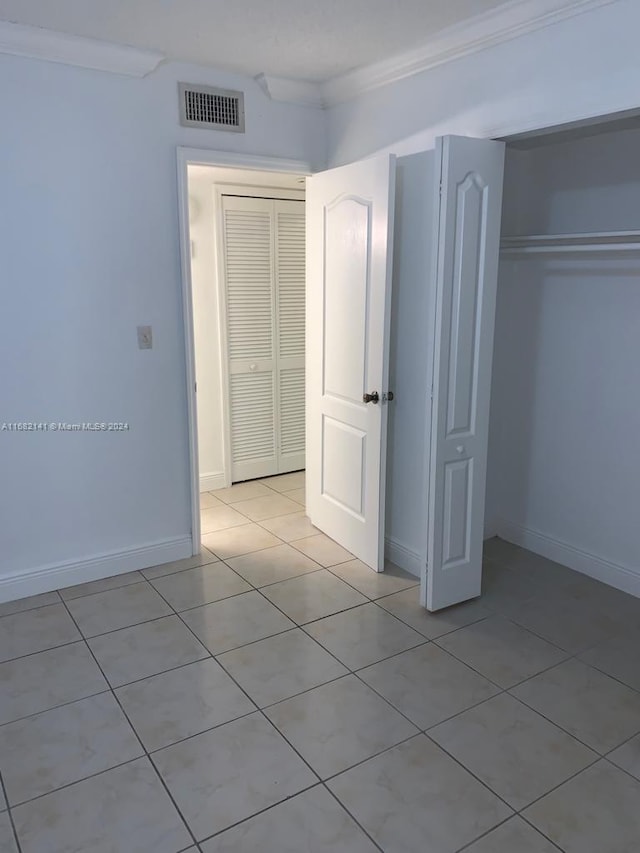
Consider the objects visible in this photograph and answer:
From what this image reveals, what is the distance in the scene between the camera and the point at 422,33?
8.88 feet

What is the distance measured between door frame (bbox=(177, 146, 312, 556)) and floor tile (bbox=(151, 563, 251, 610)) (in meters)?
0.24

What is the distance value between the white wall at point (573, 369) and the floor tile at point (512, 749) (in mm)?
1228

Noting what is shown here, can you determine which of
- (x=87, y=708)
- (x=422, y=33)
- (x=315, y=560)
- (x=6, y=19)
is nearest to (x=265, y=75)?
(x=422, y=33)

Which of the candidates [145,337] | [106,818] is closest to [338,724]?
[106,818]

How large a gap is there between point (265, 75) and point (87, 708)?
3.00m

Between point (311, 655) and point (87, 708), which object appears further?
point (311, 655)

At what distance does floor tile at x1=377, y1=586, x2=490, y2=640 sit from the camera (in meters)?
2.90

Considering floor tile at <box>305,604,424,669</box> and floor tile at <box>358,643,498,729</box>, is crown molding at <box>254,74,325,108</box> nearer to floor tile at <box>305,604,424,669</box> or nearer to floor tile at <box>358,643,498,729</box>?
floor tile at <box>305,604,424,669</box>

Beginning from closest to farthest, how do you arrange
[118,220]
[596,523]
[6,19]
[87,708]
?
1. [87,708]
2. [6,19]
3. [118,220]
4. [596,523]

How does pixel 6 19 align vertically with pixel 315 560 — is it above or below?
above

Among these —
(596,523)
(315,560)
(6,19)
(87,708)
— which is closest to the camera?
(87,708)

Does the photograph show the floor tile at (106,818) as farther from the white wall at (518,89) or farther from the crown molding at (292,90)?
the crown molding at (292,90)

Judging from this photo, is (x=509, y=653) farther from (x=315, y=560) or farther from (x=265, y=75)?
(x=265, y=75)

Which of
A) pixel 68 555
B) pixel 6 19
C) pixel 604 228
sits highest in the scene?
pixel 6 19
